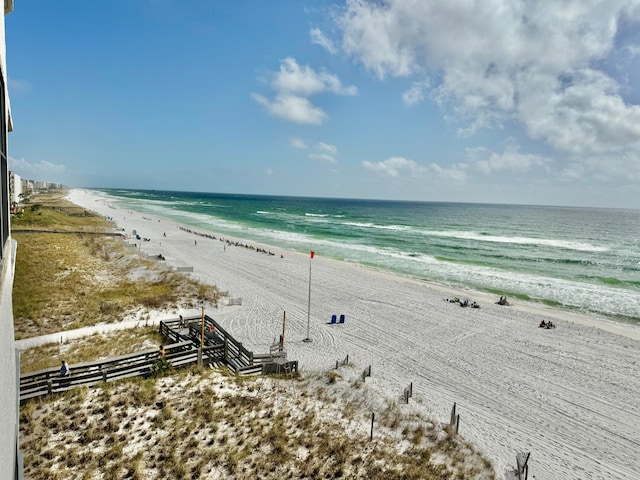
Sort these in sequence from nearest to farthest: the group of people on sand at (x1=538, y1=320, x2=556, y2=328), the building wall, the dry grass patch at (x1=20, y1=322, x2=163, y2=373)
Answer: the building wall < the dry grass patch at (x1=20, y1=322, x2=163, y2=373) < the group of people on sand at (x1=538, y1=320, x2=556, y2=328)

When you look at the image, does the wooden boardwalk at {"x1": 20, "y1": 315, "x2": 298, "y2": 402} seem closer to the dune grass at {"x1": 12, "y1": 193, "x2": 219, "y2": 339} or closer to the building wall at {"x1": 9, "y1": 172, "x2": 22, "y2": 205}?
the dune grass at {"x1": 12, "y1": 193, "x2": 219, "y2": 339}

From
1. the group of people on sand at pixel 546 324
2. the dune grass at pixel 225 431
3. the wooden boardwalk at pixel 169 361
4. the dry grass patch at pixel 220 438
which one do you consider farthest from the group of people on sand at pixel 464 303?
Answer: the wooden boardwalk at pixel 169 361

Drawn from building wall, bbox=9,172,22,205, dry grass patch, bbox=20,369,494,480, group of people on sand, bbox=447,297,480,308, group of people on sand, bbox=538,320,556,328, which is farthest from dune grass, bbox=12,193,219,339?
group of people on sand, bbox=538,320,556,328

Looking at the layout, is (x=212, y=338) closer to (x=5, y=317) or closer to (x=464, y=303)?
(x=5, y=317)

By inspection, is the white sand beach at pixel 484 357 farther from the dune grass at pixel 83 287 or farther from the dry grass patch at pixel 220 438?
the dune grass at pixel 83 287

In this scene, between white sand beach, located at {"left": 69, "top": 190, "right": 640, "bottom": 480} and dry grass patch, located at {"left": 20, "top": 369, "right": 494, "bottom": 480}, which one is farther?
white sand beach, located at {"left": 69, "top": 190, "right": 640, "bottom": 480}

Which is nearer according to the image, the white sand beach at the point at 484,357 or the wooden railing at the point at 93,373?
the wooden railing at the point at 93,373

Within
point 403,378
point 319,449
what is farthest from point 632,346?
point 319,449
